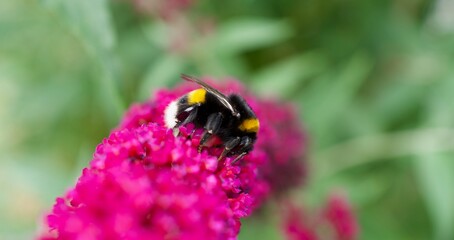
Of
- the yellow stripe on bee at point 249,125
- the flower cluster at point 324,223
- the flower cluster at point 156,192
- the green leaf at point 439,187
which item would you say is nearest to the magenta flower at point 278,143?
the flower cluster at point 324,223

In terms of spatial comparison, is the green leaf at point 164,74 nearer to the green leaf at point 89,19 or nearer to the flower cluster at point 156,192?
the green leaf at point 89,19

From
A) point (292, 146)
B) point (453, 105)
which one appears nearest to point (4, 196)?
point (292, 146)

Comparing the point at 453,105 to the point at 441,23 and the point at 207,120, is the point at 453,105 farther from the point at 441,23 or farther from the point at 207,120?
the point at 207,120

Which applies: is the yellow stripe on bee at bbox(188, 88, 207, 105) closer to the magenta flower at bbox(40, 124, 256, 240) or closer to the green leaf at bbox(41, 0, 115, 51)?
the magenta flower at bbox(40, 124, 256, 240)

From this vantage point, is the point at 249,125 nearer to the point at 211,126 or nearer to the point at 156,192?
the point at 211,126

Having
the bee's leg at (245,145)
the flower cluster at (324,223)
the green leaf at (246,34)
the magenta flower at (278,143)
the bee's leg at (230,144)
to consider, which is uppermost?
the green leaf at (246,34)

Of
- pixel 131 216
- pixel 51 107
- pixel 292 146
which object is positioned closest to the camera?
pixel 131 216
